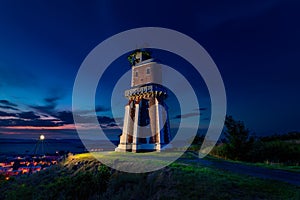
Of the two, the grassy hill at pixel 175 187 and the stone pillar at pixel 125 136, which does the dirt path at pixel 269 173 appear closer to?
the grassy hill at pixel 175 187

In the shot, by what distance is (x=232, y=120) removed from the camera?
2016 centimetres

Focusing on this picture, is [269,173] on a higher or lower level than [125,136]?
lower

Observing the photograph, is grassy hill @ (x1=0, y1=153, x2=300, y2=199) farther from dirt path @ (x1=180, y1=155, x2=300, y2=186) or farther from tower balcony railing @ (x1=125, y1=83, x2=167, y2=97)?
tower balcony railing @ (x1=125, y1=83, x2=167, y2=97)

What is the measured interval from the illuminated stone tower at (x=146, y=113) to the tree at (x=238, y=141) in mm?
11234

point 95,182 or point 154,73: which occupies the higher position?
point 154,73

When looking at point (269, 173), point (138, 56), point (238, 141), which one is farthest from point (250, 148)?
point (138, 56)

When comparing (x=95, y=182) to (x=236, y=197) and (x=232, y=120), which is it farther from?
(x=232, y=120)

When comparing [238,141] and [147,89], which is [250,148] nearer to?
[238,141]

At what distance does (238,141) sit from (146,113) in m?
15.6

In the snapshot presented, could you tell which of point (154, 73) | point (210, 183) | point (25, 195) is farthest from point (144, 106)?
point (210, 183)

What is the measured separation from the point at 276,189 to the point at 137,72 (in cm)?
2820

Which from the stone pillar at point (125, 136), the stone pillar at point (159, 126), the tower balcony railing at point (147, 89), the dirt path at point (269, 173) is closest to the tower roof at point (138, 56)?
the tower balcony railing at point (147, 89)

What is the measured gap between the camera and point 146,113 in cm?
3048

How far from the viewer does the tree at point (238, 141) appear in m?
19.0
